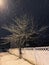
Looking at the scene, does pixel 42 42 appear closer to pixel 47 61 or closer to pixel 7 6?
pixel 7 6

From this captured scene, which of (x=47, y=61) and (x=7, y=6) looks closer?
(x=47, y=61)

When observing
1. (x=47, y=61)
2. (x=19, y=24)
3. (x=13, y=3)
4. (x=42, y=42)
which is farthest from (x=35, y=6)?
(x=47, y=61)

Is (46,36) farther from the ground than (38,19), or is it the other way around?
(38,19)

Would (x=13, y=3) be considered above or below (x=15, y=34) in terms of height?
above

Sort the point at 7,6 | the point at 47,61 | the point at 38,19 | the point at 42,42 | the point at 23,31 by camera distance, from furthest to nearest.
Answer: the point at 7,6 → the point at 38,19 → the point at 42,42 → the point at 23,31 → the point at 47,61

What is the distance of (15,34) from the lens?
14.2 metres

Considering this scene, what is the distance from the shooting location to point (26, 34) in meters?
13.8

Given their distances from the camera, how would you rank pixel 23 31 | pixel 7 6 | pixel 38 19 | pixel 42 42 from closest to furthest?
pixel 23 31
pixel 42 42
pixel 38 19
pixel 7 6

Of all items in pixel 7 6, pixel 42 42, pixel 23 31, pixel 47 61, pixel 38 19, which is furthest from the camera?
pixel 7 6

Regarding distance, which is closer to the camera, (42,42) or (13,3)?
(42,42)

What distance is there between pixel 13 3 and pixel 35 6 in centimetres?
418

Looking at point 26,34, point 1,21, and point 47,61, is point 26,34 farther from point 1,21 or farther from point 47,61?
point 1,21

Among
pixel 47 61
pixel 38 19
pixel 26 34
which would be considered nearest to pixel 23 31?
pixel 26 34

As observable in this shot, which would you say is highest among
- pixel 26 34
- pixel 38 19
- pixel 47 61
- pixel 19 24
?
pixel 38 19
